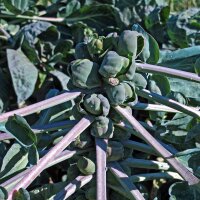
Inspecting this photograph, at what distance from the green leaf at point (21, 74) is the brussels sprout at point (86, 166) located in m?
0.67

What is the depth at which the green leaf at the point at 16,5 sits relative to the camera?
2193 millimetres

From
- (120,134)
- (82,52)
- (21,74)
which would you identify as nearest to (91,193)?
(120,134)

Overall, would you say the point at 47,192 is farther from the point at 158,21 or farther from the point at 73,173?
the point at 158,21

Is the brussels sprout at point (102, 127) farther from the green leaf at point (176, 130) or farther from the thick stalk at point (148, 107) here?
the green leaf at point (176, 130)

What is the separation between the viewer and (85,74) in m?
1.29

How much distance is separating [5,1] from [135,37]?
1.09m

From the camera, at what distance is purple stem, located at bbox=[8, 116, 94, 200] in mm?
1170

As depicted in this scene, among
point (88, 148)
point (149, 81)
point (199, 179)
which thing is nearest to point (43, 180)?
point (88, 148)

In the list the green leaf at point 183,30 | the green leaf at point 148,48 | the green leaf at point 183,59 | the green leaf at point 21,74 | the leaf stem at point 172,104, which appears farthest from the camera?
the green leaf at point 183,30

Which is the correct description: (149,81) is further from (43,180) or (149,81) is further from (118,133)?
(43,180)

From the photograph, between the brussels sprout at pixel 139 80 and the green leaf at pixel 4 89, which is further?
the green leaf at pixel 4 89

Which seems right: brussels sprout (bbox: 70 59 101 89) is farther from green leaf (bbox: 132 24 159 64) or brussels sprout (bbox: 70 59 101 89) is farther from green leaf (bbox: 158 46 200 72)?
green leaf (bbox: 158 46 200 72)

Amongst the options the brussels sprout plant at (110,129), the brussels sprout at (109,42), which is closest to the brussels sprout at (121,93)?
the brussels sprout plant at (110,129)

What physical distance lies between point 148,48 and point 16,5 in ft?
3.06
